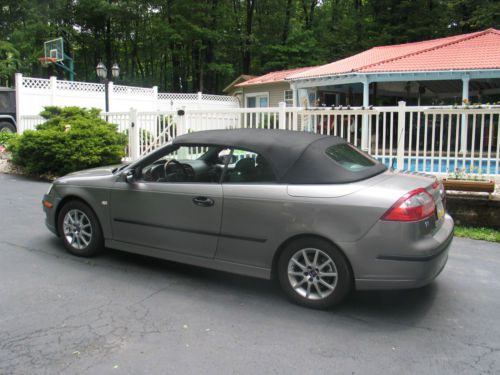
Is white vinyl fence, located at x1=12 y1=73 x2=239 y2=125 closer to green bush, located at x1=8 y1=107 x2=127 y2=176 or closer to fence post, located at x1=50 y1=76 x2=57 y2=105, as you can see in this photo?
fence post, located at x1=50 y1=76 x2=57 y2=105

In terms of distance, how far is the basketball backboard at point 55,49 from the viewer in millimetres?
26312

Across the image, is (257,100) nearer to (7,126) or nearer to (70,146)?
(7,126)

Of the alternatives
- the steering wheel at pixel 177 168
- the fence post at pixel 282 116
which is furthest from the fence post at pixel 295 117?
the steering wheel at pixel 177 168

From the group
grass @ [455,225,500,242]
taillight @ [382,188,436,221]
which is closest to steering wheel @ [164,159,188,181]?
taillight @ [382,188,436,221]

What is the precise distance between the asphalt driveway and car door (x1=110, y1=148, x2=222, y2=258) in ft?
1.30

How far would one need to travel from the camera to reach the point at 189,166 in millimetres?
4844

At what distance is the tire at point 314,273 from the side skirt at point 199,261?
0.72 feet

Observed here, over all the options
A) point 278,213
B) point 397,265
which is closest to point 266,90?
point 278,213

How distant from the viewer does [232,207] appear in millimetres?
4152

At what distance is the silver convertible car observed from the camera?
3643mm

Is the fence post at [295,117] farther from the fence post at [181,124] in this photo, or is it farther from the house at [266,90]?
the house at [266,90]

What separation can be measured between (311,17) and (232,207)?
3879cm

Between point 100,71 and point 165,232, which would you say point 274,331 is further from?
point 100,71

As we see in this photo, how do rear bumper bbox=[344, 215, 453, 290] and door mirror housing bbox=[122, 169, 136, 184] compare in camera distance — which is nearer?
rear bumper bbox=[344, 215, 453, 290]
